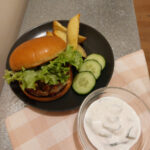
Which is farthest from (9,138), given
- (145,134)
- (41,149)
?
(145,134)

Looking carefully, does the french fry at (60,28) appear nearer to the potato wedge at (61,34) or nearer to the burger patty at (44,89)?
the potato wedge at (61,34)

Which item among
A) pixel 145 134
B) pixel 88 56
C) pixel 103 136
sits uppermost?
pixel 88 56

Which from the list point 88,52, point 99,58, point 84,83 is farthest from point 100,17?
point 84,83

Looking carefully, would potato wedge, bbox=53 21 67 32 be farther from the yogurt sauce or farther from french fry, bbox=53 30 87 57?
the yogurt sauce

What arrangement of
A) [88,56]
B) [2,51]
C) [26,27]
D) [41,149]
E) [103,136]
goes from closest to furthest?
[103,136] → [41,149] → [88,56] → [2,51] → [26,27]

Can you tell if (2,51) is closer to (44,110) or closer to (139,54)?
(44,110)

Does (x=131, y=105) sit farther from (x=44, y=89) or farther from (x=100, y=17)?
(x=100, y=17)

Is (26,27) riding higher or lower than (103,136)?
higher

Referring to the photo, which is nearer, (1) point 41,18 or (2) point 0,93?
(2) point 0,93
